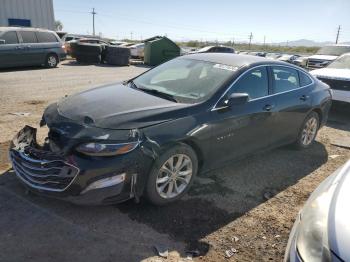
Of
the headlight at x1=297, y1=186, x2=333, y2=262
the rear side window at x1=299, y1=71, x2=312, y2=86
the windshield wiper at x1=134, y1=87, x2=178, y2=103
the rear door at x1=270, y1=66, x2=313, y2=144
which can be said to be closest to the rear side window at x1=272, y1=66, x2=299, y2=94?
the rear door at x1=270, y1=66, x2=313, y2=144

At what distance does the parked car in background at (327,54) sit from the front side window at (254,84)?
12.4 metres

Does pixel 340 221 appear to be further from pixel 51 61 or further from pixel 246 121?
pixel 51 61

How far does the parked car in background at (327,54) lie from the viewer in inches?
657

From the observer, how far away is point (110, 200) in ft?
11.3

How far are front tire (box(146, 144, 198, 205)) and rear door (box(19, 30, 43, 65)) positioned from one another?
1259 centimetres

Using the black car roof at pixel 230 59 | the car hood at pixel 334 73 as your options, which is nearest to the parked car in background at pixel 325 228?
the black car roof at pixel 230 59

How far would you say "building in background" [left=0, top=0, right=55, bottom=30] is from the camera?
22.2 m

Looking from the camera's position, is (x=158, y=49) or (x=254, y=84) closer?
(x=254, y=84)

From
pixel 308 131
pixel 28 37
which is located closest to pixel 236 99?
pixel 308 131

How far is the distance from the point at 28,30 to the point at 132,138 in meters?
13.3

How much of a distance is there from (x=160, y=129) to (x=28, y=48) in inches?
503

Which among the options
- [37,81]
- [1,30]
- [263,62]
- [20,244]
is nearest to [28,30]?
[1,30]

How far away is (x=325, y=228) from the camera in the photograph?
221 centimetres

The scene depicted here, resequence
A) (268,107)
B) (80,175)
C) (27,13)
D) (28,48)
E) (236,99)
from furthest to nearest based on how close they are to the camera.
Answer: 1. (27,13)
2. (28,48)
3. (268,107)
4. (236,99)
5. (80,175)
